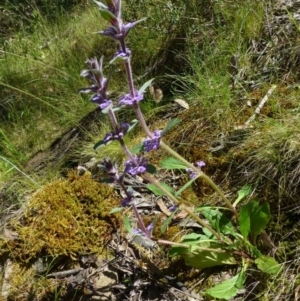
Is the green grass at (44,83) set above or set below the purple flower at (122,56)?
below

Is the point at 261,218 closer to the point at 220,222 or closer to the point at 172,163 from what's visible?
the point at 220,222

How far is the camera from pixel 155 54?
12.9 feet

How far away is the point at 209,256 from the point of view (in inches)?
92.7

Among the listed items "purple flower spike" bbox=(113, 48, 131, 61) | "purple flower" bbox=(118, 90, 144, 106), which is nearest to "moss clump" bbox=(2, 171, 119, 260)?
"purple flower" bbox=(118, 90, 144, 106)

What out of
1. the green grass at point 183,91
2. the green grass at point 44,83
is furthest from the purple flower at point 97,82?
the green grass at point 44,83

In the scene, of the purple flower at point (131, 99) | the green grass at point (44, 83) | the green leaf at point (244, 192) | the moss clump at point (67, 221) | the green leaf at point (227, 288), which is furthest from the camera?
the green grass at point (44, 83)

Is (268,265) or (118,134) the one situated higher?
(118,134)

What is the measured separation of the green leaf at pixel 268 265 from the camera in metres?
2.21

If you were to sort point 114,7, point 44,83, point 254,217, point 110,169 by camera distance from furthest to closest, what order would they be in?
1. point 44,83
2. point 254,217
3. point 110,169
4. point 114,7

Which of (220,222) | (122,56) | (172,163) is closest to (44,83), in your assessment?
(172,163)

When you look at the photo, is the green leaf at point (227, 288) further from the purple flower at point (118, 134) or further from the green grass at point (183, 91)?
the purple flower at point (118, 134)

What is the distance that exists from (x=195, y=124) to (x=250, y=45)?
29.9 inches

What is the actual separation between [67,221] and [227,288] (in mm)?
1062

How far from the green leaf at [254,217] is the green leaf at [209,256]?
14cm
